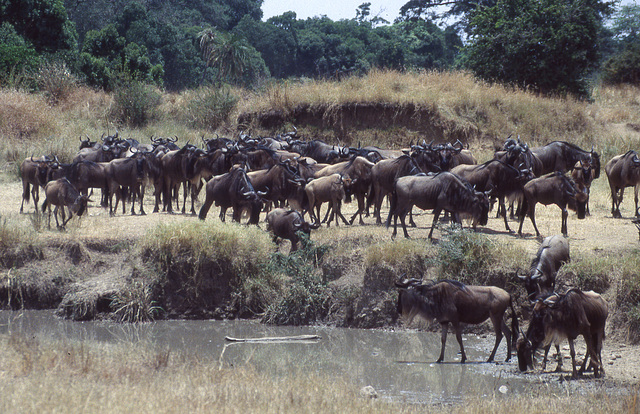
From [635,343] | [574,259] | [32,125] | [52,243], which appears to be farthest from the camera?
[32,125]

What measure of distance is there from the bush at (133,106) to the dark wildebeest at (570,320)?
23208 millimetres

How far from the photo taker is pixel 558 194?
14.1 m

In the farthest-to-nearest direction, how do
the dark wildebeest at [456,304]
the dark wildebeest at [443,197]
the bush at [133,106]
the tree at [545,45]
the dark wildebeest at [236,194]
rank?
the tree at [545,45] → the bush at [133,106] → the dark wildebeest at [236,194] → the dark wildebeest at [443,197] → the dark wildebeest at [456,304]

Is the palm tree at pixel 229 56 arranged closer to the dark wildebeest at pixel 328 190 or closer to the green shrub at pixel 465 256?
the dark wildebeest at pixel 328 190

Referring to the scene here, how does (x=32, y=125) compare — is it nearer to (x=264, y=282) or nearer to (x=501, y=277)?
(x=264, y=282)

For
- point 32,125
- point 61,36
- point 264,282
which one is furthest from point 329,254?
point 61,36

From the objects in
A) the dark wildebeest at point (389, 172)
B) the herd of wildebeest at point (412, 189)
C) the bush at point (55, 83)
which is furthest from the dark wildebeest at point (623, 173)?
the bush at point (55, 83)

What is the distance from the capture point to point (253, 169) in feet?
58.9

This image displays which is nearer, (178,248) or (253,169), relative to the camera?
(178,248)

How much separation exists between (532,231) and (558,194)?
126 centimetres

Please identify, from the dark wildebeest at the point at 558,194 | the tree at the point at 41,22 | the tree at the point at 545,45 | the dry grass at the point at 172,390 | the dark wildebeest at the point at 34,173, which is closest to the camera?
the dry grass at the point at 172,390

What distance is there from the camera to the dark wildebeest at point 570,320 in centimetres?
921

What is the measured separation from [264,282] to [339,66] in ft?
166

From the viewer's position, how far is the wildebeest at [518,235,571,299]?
10859 mm
